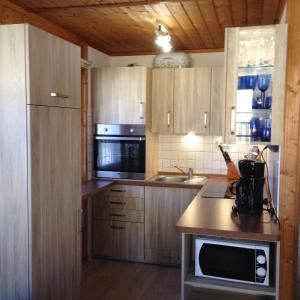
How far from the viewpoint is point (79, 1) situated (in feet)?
8.81

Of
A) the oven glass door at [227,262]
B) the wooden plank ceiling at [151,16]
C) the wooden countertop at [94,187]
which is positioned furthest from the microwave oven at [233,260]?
the wooden plank ceiling at [151,16]

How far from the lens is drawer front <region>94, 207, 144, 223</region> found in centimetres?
401

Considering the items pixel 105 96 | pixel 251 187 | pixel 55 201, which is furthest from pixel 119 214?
pixel 251 187

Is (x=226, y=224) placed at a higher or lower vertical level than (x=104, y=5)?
lower

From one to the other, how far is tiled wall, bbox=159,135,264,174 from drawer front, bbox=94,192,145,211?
75 cm

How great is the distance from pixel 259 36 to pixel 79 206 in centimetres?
178

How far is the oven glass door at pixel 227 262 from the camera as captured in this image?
2107 mm

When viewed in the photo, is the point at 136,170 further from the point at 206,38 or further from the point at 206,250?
the point at 206,250

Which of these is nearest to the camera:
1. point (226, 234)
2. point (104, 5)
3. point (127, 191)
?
point (226, 234)

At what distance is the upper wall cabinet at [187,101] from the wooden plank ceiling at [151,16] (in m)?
0.38

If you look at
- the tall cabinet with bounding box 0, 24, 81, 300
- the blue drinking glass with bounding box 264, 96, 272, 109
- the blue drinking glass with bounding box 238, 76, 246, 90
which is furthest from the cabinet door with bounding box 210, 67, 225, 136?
the tall cabinet with bounding box 0, 24, 81, 300

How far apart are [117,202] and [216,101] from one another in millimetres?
1613

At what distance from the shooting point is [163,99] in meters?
4.16

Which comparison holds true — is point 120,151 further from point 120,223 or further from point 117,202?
point 120,223
